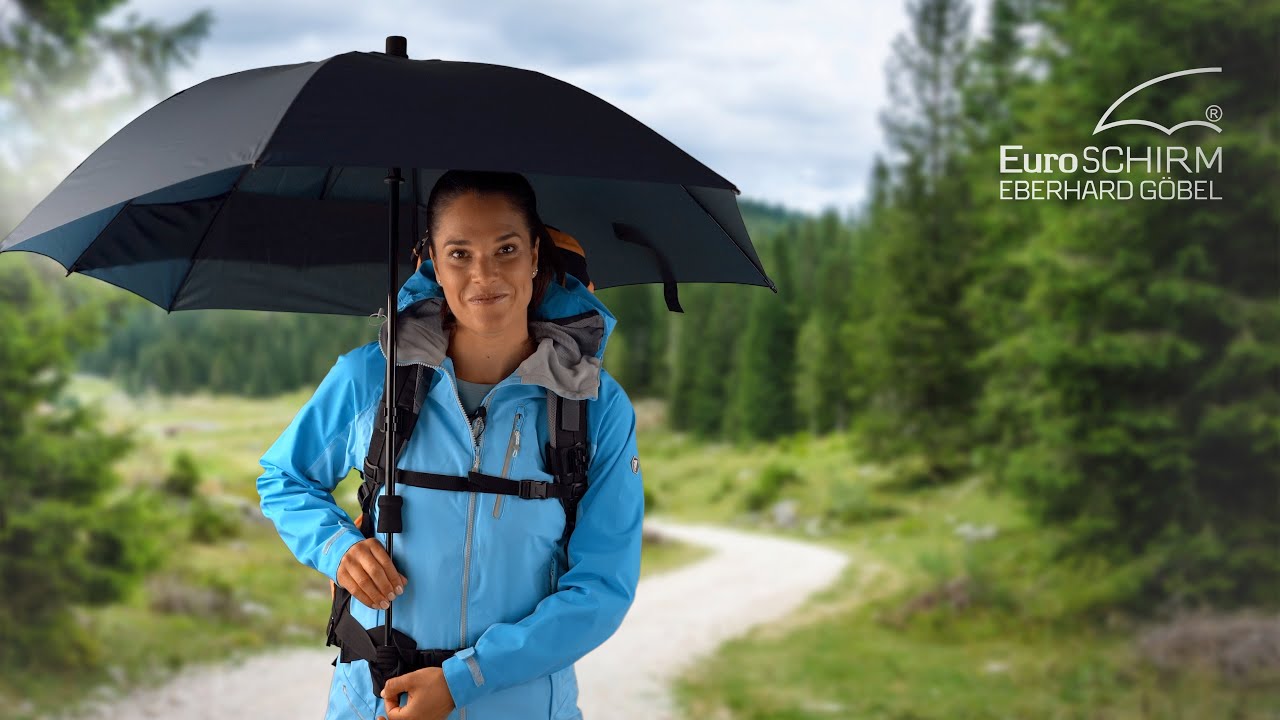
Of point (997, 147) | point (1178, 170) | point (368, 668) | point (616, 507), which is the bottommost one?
point (368, 668)

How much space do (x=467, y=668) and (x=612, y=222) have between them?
2.55 ft

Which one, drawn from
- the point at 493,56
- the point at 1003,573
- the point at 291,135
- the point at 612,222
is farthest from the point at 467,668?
the point at 493,56

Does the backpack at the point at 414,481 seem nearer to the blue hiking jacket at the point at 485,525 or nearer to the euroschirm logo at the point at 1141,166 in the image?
the blue hiking jacket at the point at 485,525

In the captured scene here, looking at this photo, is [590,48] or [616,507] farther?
[590,48]

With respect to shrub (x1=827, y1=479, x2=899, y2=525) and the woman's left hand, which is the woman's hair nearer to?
the woman's left hand

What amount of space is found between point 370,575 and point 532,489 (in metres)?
0.21

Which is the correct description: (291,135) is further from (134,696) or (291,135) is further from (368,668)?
(134,696)

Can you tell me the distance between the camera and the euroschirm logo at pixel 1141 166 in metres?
6.75

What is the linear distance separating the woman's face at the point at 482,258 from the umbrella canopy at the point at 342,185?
98 mm

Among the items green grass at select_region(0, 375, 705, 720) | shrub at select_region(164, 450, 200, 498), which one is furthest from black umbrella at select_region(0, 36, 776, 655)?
shrub at select_region(164, 450, 200, 498)

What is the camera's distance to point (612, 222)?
170 centimetres

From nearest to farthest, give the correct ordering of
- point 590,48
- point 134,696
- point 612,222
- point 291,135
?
1. point 291,135
2. point 612,222
3. point 134,696
4. point 590,48

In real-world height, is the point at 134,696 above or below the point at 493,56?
below

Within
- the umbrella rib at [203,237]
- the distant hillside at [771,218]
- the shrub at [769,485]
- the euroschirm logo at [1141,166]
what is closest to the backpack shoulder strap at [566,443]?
the umbrella rib at [203,237]
